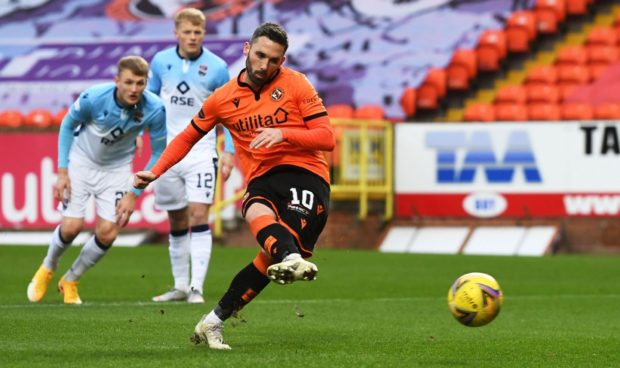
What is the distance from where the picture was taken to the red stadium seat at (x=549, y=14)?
78.6 feet

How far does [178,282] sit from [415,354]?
4263mm

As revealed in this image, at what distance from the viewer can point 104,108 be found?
10.5 metres

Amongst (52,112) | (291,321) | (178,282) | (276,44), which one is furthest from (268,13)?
(276,44)

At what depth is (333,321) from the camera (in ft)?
31.4

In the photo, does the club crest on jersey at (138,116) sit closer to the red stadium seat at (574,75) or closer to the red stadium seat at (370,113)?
the red stadium seat at (370,113)

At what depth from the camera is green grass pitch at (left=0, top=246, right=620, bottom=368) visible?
710 cm

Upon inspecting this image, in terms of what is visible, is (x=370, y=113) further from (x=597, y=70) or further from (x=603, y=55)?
(x=603, y=55)

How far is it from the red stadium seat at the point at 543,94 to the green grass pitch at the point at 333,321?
6323 mm

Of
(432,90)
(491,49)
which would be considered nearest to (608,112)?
(432,90)

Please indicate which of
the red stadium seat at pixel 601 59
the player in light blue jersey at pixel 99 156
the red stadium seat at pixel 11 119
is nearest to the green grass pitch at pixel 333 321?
the player in light blue jersey at pixel 99 156

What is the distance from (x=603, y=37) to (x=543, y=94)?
6.43 feet

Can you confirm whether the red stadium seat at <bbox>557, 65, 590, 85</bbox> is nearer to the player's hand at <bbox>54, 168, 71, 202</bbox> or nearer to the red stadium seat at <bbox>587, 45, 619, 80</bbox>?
the red stadium seat at <bbox>587, 45, 619, 80</bbox>

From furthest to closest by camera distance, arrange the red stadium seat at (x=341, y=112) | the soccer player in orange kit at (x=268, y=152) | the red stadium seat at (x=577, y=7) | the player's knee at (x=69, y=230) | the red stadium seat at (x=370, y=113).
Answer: the red stadium seat at (x=577, y=7), the red stadium seat at (x=341, y=112), the red stadium seat at (x=370, y=113), the player's knee at (x=69, y=230), the soccer player in orange kit at (x=268, y=152)

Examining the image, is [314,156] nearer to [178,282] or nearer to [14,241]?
[178,282]
